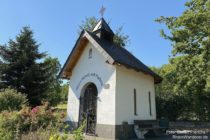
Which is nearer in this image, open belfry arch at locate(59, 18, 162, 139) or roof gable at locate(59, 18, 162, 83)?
open belfry arch at locate(59, 18, 162, 139)

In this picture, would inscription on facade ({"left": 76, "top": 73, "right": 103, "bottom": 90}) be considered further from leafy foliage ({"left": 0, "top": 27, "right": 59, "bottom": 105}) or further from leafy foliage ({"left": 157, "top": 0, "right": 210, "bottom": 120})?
leafy foliage ({"left": 0, "top": 27, "right": 59, "bottom": 105})

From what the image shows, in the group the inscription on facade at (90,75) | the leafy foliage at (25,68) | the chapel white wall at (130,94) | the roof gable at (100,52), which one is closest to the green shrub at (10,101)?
the roof gable at (100,52)

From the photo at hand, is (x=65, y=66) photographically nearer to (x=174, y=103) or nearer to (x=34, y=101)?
(x=34, y=101)

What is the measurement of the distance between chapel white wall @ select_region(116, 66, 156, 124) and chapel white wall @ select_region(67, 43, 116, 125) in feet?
1.21

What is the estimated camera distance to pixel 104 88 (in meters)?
11.8

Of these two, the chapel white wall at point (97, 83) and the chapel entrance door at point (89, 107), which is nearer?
the chapel white wall at point (97, 83)

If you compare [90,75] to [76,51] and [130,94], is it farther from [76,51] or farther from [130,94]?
[130,94]

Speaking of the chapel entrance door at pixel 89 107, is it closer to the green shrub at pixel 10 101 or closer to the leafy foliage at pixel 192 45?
the green shrub at pixel 10 101

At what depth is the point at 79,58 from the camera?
14.0 meters

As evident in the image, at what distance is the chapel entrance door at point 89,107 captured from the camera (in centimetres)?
1226

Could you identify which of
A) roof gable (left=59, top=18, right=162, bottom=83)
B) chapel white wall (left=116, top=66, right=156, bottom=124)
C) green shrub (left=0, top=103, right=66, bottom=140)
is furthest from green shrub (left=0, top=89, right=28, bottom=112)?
chapel white wall (left=116, top=66, right=156, bottom=124)

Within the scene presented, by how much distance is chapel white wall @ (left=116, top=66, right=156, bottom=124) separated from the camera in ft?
37.0

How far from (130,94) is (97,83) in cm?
213

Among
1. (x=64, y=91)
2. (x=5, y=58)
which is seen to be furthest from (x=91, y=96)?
(x=64, y=91)
